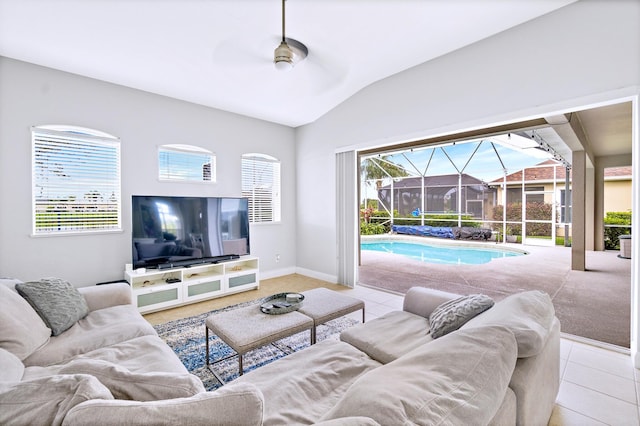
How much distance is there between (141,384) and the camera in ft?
3.01

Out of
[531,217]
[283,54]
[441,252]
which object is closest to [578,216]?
[441,252]

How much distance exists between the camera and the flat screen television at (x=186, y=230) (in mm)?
3582

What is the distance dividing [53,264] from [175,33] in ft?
9.66

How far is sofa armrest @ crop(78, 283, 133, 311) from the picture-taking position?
2.39m

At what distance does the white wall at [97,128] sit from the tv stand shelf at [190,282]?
45cm

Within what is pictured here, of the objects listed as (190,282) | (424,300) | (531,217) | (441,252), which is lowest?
(441,252)

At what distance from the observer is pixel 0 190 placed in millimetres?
2977

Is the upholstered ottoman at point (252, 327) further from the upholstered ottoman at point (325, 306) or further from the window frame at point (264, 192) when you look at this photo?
the window frame at point (264, 192)

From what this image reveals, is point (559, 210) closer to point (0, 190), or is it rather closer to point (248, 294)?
point (248, 294)

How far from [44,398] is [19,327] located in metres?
1.43

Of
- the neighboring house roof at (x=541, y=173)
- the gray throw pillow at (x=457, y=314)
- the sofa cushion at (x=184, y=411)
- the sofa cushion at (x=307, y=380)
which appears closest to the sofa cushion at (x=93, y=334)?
the sofa cushion at (x=307, y=380)

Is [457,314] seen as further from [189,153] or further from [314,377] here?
[189,153]

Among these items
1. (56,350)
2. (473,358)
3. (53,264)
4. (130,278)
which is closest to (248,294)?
(130,278)

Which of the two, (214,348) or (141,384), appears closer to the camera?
(141,384)
